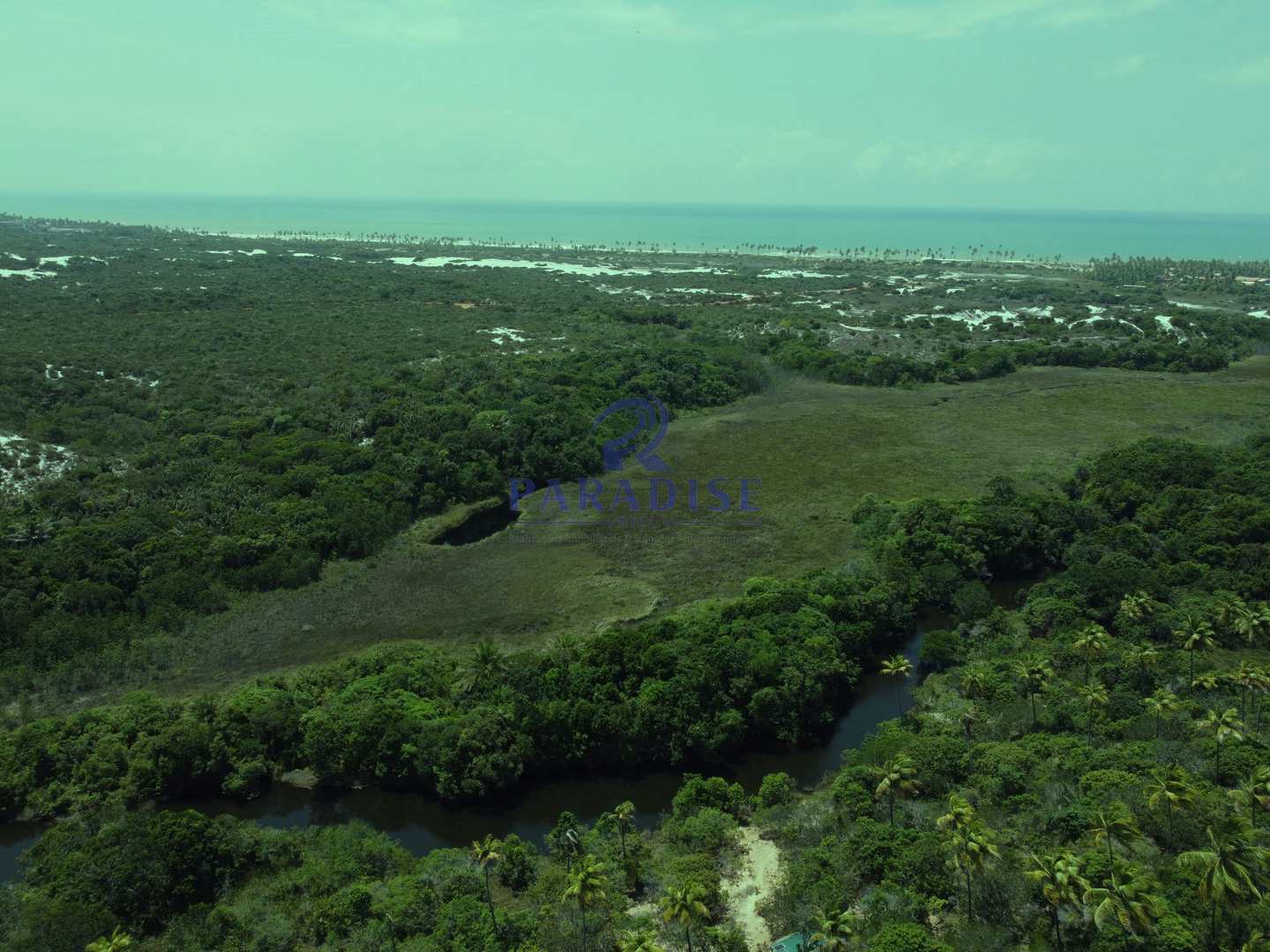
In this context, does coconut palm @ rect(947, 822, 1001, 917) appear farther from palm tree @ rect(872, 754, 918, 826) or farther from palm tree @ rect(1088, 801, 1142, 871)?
palm tree @ rect(1088, 801, 1142, 871)

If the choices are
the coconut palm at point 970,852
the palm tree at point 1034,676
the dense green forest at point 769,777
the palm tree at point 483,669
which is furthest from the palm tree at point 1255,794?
the palm tree at point 483,669

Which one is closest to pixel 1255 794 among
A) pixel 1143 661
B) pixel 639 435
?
pixel 1143 661

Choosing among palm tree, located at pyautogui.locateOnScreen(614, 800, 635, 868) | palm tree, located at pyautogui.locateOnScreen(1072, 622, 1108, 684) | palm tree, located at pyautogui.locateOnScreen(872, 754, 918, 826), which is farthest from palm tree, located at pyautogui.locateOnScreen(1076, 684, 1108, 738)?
palm tree, located at pyautogui.locateOnScreen(614, 800, 635, 868)

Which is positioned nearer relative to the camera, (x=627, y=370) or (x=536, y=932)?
(x=536, y=932)

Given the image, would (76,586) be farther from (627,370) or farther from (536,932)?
(627,370)

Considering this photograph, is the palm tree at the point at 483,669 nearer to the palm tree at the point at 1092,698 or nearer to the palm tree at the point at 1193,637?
the palm tree at the point at 1092,698

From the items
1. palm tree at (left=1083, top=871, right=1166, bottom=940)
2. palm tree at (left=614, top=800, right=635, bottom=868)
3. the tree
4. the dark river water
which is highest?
palm tree at (left=1083, top=871, right=1166, bottom=940)

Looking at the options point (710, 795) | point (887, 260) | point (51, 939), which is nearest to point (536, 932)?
point (710, 795)
